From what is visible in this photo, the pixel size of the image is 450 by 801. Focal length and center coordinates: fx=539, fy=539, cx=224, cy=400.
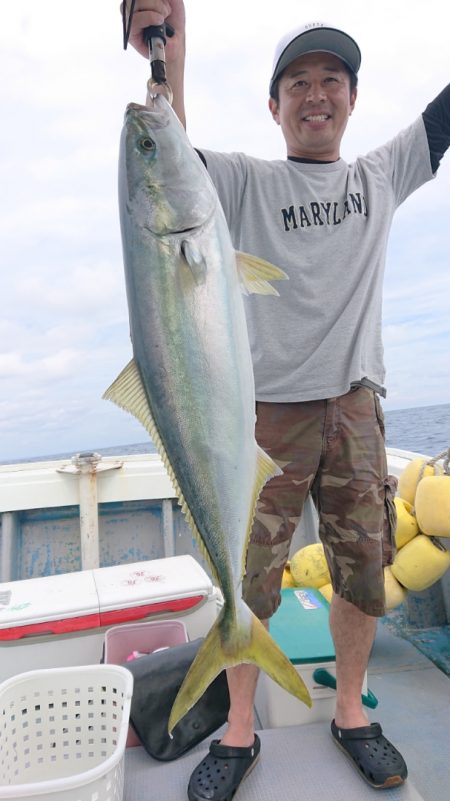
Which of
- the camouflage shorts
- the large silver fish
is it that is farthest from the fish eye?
the camouflage shorts

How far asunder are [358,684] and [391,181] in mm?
2172

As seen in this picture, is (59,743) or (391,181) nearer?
(59,743)

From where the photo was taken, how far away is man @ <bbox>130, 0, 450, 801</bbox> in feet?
7.06

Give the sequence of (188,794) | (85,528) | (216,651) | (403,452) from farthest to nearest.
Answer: (403,452) → (85,528) → (188,794) → (216,651)

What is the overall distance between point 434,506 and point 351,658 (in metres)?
1.53

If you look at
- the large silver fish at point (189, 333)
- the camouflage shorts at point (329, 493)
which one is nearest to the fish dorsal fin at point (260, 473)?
the large silver fish at point (189, 333)

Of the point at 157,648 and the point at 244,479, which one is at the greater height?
the point at 244,479

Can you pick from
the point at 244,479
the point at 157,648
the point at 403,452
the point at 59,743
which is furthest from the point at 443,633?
the point at 244,479

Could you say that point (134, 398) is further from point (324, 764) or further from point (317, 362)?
point (324, 764)

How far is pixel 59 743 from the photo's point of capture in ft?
7.08

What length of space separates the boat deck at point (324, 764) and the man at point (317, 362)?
0.27 ft

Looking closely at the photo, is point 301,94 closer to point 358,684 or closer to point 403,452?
point 358,684

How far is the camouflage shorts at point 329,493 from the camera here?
218cm

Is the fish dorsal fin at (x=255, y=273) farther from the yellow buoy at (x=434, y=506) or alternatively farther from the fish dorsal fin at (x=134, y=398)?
the yellow buoy at (x=434, y=506)
